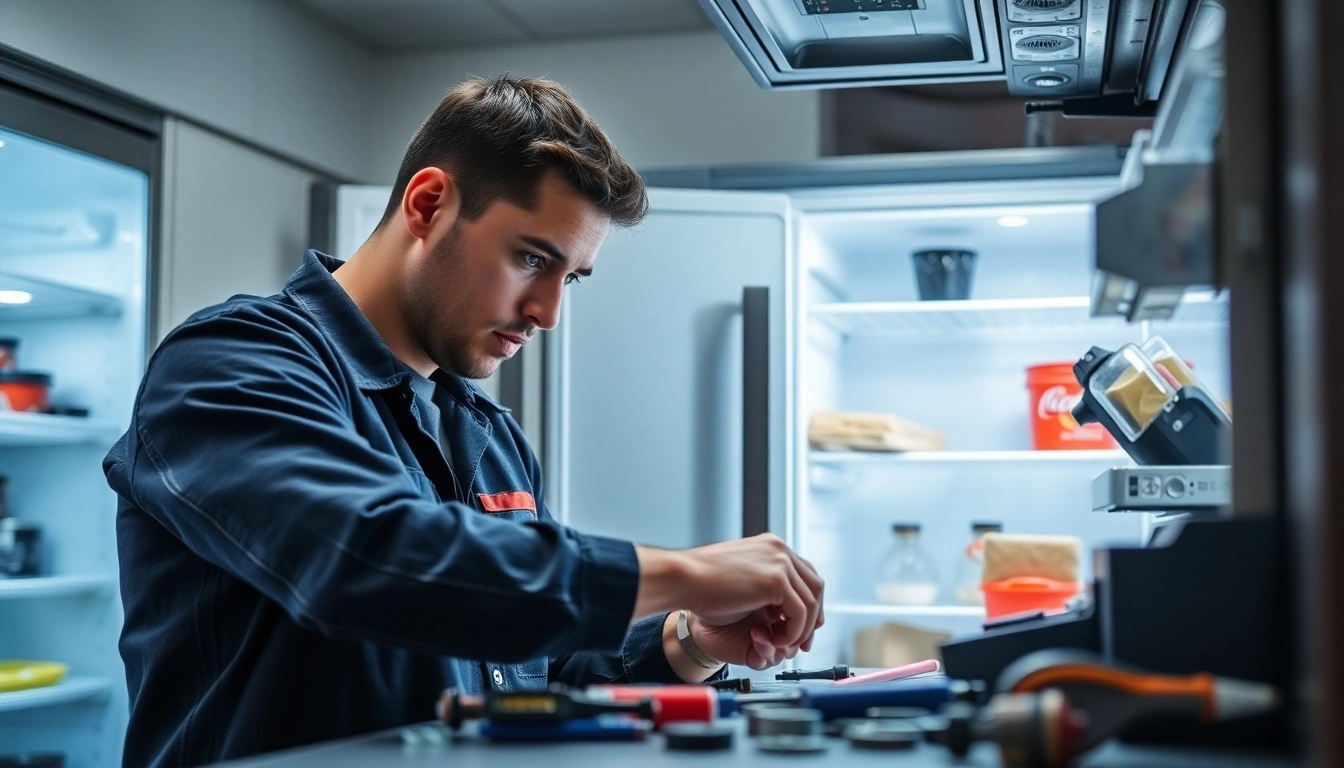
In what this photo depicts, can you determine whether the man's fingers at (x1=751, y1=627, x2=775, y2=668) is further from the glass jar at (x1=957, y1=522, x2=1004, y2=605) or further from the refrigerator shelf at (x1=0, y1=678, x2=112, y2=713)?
the glass jar at (x1=957, y1=522, x2=1004, y2=605)

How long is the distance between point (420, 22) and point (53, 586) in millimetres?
1676

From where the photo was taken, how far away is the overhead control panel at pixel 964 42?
47.4 inches

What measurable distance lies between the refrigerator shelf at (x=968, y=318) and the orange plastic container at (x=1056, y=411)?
135 millimetres

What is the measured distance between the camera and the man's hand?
900mm

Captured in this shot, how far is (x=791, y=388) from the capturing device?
9.19ft

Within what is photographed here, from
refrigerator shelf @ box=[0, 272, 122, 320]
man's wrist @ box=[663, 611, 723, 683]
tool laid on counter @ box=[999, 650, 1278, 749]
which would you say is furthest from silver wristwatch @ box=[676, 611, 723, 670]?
refrigerator shelf @ box=[0, 272, 122, 320]

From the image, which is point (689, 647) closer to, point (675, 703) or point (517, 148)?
point (675, 703)

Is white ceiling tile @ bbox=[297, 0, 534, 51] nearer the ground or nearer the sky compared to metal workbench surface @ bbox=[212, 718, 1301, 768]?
nearer the sky

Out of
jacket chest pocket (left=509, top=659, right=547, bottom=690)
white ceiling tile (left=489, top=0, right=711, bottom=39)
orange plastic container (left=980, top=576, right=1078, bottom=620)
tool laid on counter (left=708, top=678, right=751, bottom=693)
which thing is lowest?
orange plastic container (left=980, top=576, right=1078, bottom=620)

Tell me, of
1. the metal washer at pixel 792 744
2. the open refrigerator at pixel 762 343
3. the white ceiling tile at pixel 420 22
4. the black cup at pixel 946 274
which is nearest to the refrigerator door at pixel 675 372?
the open refrigerator at pixel 762 343

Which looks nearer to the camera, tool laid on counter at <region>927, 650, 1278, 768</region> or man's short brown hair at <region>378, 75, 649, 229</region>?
tool laid on counter at <region>927, 650, 1278, 768</region>

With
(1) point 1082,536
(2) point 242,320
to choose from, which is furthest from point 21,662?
(1) point 1082,536

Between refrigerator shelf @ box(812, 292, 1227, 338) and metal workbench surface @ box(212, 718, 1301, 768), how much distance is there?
2.09 meters

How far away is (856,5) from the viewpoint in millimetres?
A: 1230
